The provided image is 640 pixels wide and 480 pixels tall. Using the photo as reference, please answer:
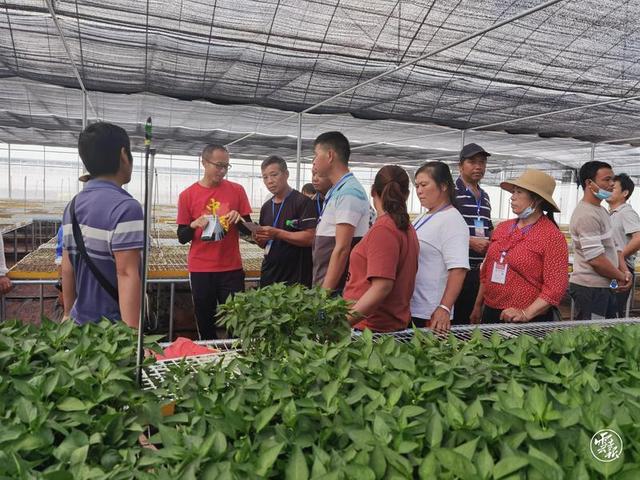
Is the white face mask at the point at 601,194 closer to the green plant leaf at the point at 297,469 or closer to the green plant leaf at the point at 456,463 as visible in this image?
the green plant leaf at the point at 456,463

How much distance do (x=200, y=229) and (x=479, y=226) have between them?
1811 millimetres

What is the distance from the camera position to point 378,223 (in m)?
2.07

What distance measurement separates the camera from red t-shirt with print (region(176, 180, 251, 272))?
328 cm

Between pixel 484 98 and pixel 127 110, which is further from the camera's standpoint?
pixel 127 110

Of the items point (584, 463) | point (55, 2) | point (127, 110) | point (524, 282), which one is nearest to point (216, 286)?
point (524, 282)

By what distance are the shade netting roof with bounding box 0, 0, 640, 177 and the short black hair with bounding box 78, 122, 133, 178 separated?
1.95m

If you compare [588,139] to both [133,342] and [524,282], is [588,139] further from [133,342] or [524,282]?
[133,342]

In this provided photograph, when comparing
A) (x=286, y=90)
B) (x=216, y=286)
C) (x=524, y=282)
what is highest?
(x=286, y=90)

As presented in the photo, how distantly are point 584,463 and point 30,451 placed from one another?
84 cm

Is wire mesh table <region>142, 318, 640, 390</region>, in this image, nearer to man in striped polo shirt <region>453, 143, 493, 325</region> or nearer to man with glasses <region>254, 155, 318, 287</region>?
man in striped polo shirt <region>453, 143, 493, 325</region>

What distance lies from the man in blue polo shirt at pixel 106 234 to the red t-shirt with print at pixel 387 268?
88 centimetres

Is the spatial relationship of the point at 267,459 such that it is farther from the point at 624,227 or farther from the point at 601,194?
the point at 624,227

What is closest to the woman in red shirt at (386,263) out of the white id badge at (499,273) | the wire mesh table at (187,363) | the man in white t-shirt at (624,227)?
the wire mesh table at (187,363)

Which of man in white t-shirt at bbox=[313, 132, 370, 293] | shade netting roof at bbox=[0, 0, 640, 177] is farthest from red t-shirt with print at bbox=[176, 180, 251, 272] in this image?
shade netting roof at bbox=[0, 0, 640, 177]
